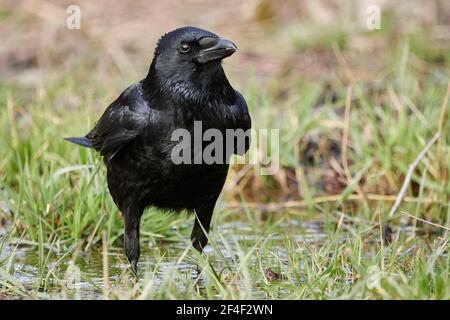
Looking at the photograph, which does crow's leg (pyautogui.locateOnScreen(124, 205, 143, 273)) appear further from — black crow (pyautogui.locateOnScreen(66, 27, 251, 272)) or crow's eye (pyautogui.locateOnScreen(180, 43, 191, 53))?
crow's eye (pyautogui.locateOnScreen(180, 43, 191, 53))

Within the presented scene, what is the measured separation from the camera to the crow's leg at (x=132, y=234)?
5395 mm

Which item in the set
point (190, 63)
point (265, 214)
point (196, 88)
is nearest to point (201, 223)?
point (196, 88)

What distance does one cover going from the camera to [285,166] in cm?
752

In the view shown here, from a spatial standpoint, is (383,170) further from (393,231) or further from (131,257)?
(131,257)

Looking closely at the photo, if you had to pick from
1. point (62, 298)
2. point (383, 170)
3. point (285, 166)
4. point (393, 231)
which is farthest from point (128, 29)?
point (62, 298)

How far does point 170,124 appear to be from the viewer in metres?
5.11

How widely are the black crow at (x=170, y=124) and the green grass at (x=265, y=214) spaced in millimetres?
316

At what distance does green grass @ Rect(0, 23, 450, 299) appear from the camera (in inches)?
177

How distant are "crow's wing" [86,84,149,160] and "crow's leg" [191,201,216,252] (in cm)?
59

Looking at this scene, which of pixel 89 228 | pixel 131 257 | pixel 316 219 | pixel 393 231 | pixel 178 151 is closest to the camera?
pixel 178 151

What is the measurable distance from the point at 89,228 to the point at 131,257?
0.60 meters

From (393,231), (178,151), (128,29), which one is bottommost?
(393,231)

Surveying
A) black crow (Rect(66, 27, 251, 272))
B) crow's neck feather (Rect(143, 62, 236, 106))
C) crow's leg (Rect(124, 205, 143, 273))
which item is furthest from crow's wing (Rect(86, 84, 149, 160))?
crow's leg (Rect(124, 205, 143, 273))
